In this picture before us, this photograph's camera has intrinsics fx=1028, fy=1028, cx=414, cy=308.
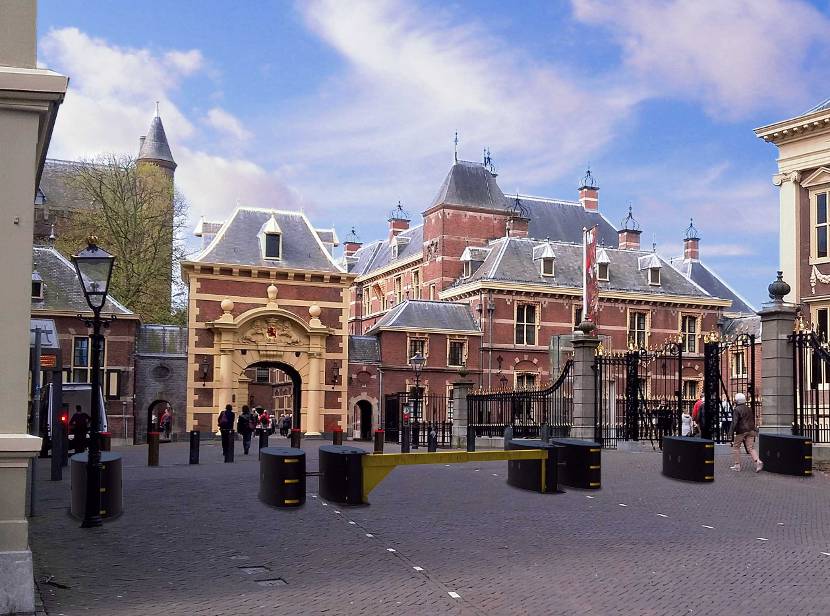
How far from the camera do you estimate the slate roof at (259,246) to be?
44.6m

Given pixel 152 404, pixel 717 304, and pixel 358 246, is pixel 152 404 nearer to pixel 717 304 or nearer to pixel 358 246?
pixel 717 304

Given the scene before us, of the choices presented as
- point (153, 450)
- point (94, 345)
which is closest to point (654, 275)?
point (153, 450)

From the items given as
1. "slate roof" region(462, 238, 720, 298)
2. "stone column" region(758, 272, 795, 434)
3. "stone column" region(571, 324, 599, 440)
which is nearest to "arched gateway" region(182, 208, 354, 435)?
"slate roof" region(462, 238, 720, 298)

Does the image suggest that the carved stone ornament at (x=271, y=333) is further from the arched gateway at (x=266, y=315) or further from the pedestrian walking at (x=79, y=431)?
the pedestrian walking at (x=79, y=431)

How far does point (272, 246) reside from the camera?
45.5 metres

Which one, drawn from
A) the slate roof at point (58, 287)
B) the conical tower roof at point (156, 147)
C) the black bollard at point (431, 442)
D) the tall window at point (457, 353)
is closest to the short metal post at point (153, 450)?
the black bollard at point (431, 442)

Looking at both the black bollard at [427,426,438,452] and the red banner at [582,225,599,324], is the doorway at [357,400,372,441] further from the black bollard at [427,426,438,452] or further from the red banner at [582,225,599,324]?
the black bollard at [427,426,438,452]

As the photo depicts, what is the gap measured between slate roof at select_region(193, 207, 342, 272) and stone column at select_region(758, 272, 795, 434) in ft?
91.3

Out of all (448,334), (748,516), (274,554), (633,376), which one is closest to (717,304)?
(448,334)

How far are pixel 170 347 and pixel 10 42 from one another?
3655 cm

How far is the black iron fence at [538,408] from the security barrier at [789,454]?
717cm

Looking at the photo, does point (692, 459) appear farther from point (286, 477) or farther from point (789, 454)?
point (286, 477)

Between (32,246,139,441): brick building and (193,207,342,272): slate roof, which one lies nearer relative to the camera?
(32,246,139,441): brick building

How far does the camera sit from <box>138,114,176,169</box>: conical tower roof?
80000mm
